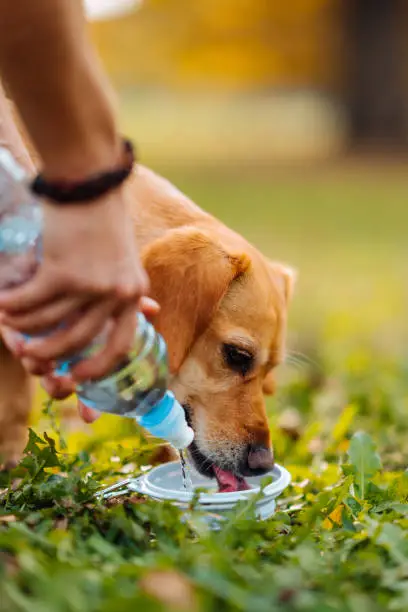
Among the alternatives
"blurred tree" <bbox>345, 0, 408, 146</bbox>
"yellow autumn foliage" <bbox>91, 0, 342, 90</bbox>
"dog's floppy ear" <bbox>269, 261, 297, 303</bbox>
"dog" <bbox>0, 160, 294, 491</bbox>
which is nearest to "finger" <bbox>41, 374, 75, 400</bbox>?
"dog" <bbox>0, 160, 294, 491</bbox>

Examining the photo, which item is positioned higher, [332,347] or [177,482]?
[177,482]

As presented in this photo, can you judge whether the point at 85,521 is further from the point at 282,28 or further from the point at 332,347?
the point at 282,28

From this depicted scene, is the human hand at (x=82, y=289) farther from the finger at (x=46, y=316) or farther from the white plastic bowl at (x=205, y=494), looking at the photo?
the white plastic bowl at (x=205, y=494)

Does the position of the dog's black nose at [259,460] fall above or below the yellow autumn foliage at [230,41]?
above

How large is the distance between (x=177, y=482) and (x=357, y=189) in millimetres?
17532

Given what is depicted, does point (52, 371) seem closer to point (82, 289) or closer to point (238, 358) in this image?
point (82, 289)

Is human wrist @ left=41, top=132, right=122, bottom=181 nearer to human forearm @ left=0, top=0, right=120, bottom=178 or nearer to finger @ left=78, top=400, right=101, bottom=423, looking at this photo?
human forearm @ left=0, top=0, right=120, bottom=178

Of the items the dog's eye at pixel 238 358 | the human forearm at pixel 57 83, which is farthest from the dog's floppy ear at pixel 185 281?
the human forearm at pixel 57 83

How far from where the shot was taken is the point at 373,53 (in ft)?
89.9

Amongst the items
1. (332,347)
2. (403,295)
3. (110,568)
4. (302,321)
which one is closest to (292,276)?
(332,347)

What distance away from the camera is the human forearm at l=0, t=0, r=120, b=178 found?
2.16 metres

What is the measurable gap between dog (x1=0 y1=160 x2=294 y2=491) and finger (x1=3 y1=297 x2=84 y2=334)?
105 cm

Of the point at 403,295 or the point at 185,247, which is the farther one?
the point at 403,295

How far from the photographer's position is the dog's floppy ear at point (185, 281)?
346cm
